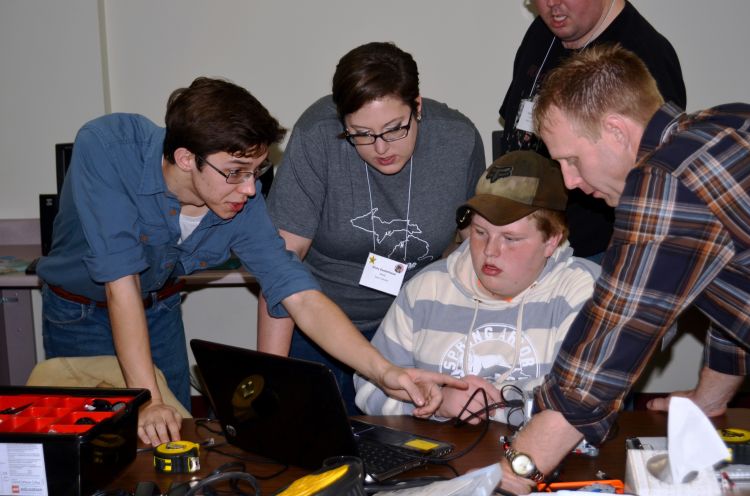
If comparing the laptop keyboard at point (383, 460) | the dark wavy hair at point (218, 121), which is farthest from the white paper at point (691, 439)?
the dark wavy hair at point (218, 121)

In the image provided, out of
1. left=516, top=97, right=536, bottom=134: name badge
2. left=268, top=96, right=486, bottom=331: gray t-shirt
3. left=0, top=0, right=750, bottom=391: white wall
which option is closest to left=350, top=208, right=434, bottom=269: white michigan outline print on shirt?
left=268, top=96, right=486, bottom=331: gray t-shirt

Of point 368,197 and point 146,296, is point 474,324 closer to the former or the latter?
point 368,197

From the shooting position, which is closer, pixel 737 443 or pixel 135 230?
pixel 737 443

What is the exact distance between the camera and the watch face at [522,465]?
4.73ft

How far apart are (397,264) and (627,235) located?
1154mm

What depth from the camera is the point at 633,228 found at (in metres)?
1.35

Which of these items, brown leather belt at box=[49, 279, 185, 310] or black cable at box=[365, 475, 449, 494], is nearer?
black cable at box=[365, 475, 449, 494]

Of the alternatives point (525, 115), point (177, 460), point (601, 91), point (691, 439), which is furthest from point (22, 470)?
point (525, 115)

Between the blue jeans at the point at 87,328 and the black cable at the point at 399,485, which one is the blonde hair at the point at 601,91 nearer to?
the black cable at the point at 399,485

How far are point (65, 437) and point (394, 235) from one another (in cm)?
120

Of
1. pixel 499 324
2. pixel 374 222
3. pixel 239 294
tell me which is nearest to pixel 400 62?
pixel 374 222

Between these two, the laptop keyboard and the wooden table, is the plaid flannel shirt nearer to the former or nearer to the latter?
the wooden table

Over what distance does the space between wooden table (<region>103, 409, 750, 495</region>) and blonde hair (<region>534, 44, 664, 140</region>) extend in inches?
24.9

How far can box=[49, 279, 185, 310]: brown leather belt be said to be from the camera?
236cm
